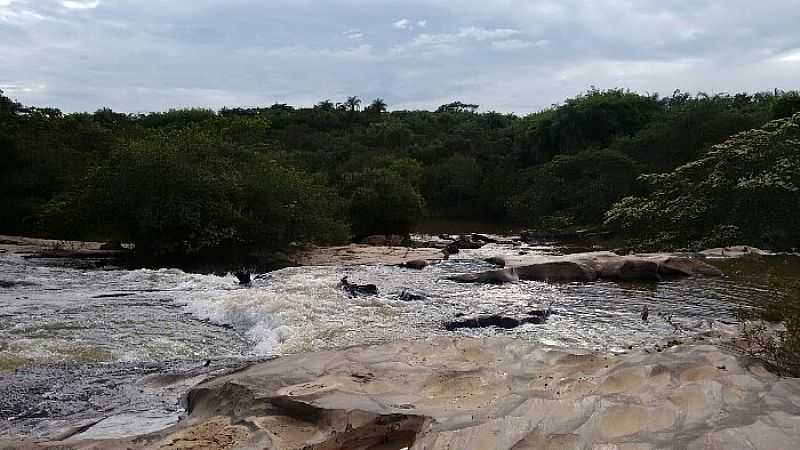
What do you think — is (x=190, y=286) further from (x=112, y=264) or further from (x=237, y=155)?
(x=237, y=155)

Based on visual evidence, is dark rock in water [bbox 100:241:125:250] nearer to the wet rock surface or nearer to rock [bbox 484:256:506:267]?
rock [bbox 484:256:506:267]

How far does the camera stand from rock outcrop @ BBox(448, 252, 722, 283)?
18.3 metres

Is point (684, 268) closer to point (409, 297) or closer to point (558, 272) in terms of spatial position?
point (558, 272)

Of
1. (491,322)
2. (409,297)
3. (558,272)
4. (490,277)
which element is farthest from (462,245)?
(491,322)

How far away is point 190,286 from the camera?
58.1 feet

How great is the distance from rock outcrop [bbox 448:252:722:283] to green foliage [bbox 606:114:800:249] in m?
2.76

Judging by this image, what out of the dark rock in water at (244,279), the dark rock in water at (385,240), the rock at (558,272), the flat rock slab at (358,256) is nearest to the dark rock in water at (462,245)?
the flat rock slab at (358,256)

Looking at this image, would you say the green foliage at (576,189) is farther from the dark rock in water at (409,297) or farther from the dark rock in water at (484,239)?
the dark rock in water at (409,297)

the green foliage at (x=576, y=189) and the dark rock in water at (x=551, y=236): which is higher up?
the green foliage at (x=576, y=189)

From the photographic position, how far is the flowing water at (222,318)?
845cm

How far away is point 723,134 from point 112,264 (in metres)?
27.1

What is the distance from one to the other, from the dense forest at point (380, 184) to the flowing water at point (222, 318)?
2.27 m

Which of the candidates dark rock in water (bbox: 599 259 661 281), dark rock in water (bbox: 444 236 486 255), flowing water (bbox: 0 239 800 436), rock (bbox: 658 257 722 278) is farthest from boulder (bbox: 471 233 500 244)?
rock (bbox: 658 257 722 278)

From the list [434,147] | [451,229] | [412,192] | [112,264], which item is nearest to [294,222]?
[112,264]
